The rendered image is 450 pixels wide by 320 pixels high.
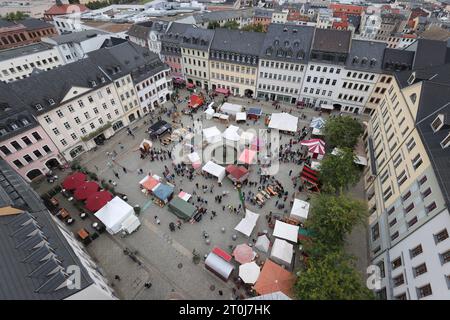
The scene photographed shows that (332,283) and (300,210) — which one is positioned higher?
(332,283)

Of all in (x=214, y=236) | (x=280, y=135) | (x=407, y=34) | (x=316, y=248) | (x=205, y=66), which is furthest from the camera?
(x=407, y=34)

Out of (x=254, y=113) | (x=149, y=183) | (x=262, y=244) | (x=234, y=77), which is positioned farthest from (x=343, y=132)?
(x=149, y=183)

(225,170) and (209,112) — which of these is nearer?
(225,170)

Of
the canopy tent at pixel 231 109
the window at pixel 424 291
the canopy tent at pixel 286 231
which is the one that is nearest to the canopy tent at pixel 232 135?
the canopy tent at pixel 231 109

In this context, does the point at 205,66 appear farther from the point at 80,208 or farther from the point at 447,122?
the point at 447,122

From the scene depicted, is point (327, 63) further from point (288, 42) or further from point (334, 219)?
point (334, 219)

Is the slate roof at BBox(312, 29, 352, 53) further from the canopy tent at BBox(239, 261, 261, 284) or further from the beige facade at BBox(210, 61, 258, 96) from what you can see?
the canopy tent at BBox(239, 261, 261, 284)

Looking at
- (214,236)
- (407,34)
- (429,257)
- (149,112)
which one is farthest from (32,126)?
(407,34)

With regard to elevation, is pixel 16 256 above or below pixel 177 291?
above
